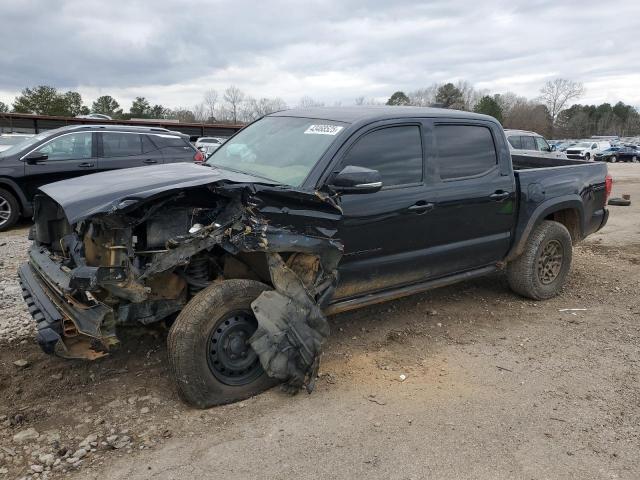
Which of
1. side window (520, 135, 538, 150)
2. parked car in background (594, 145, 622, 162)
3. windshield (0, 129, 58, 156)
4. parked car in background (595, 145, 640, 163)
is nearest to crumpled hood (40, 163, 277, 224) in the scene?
windshield (0, 129, 58, 156)

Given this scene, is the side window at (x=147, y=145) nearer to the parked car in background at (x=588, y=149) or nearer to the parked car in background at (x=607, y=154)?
the parked car in background at (x=588, y=149)

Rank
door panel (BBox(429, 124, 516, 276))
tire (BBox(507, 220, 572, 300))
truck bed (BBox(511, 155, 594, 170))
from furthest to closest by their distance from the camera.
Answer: truck bed (BBox(511, 155, 594, 170)) < tire (BBox(507, 220, 572, 300)) < door panel (BBox(429, 124, 516, 276))

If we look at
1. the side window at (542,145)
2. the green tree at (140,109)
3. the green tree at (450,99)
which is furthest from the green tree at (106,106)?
the side window at (542,145)

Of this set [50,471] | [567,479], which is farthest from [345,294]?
[50,471]

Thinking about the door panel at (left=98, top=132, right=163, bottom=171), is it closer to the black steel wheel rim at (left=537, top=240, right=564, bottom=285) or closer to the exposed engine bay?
the exposed engine bay

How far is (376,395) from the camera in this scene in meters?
3.52

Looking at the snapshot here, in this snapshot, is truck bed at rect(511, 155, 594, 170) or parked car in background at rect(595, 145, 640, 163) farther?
parked car in background at rect(595, 145, 640, 163)

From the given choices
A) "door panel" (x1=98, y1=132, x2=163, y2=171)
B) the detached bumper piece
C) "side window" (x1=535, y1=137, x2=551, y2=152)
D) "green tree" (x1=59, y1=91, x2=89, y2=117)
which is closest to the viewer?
the detached bumper piece

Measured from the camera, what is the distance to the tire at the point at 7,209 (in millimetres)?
8547

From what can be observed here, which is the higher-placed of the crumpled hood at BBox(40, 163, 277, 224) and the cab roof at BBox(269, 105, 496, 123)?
the cab roof at BBox(269, 105, 496, 123)

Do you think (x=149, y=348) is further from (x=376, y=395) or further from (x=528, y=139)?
(x=528, y=139)

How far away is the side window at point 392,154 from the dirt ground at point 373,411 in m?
1.39

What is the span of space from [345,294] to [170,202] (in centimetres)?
146

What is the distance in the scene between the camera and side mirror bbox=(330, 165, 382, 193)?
348 cm
